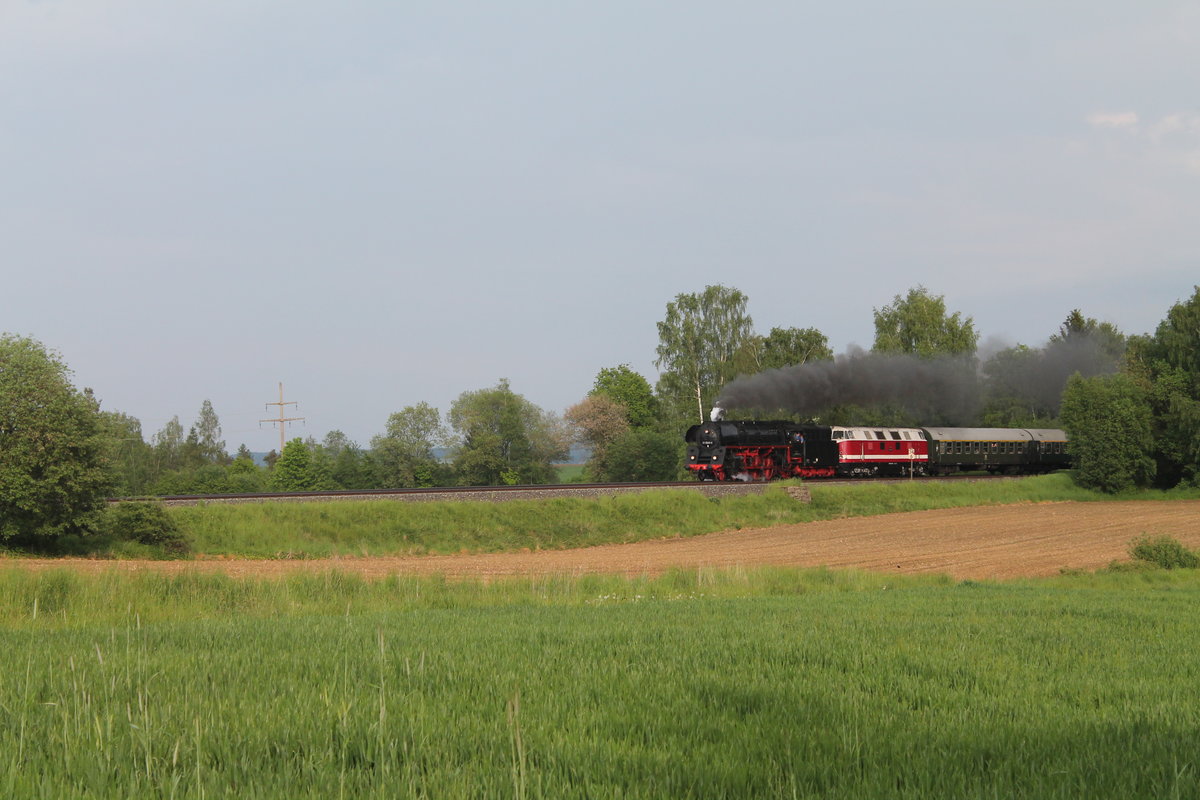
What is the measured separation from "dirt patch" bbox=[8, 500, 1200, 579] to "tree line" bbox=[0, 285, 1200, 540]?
9628mm

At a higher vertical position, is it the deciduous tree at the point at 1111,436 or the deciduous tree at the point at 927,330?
the deciduous tree at the point at 927,330

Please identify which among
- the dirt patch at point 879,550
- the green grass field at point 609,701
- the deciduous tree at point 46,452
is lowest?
the dirt patch at point 879,550

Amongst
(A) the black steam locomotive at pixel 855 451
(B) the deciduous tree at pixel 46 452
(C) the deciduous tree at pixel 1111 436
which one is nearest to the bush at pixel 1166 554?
(A) the black steam locomotive at pixel 855 451

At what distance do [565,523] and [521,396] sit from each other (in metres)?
55.9

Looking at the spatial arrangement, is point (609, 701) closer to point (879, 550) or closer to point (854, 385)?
point (879, 550)

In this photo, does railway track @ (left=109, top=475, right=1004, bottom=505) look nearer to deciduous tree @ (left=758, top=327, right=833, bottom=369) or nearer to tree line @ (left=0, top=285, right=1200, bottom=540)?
tree line @ (left=0, top=285, right=1200, bottom=540)

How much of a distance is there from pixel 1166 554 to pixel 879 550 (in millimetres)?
10888

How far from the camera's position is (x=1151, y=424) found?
59.3 metres

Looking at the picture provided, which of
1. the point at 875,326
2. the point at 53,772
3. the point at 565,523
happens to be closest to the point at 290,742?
the point at 53,772

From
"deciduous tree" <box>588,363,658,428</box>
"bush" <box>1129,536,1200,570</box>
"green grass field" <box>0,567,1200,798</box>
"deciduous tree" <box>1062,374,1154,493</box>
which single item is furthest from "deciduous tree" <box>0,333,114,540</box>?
"deciduous tree" <box>588,363,658,428</box>

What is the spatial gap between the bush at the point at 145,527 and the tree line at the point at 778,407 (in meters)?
1.05

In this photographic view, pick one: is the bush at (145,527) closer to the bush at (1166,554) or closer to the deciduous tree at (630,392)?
the bush at (1166,554)

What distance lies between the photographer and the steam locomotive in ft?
175

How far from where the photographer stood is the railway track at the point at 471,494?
120ft
